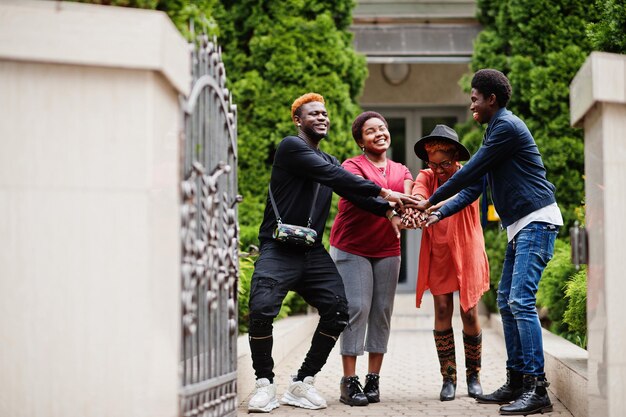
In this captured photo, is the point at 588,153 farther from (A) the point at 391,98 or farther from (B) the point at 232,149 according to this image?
(A) the point at 391,98

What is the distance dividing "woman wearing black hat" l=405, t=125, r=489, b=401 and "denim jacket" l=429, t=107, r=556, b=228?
1.49 feet

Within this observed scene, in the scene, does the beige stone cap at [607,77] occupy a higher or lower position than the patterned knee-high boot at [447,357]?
higher

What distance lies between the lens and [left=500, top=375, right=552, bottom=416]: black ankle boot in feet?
19.2

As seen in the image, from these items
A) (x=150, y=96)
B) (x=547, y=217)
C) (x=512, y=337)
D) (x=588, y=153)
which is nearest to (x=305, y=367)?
(x=512, y=337)

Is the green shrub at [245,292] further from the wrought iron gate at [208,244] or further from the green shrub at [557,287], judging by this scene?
the green shrub at [557,287]

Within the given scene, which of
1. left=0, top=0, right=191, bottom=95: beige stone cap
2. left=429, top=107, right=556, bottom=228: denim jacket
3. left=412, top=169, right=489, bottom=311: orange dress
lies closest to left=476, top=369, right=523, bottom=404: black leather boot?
left=412, top=169, right=489, bottom=311: orange dress

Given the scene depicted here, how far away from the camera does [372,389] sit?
21.6 feet

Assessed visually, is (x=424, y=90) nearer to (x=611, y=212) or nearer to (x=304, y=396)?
(x=304, y=396)

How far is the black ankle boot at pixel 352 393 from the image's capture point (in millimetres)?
6355

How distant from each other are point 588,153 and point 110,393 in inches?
110

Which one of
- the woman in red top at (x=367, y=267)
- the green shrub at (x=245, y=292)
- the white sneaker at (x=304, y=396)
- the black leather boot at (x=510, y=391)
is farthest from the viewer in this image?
the green shrub at (x=245, y=292)

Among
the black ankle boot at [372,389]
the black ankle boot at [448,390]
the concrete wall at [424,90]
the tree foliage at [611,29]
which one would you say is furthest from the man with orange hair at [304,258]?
the concrete wall at [424,90]

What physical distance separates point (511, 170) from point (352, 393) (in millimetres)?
1879

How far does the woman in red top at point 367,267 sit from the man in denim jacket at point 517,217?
395 mm
